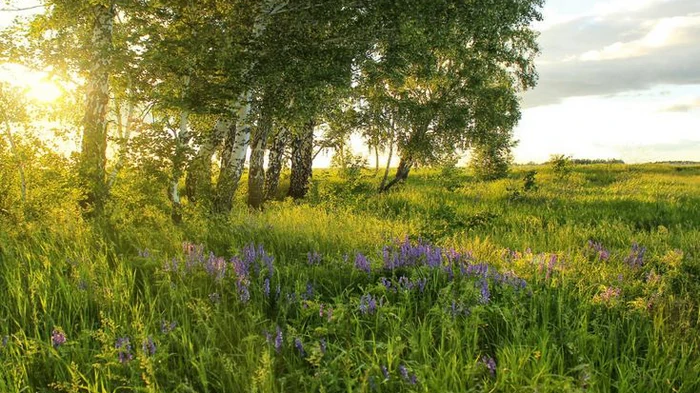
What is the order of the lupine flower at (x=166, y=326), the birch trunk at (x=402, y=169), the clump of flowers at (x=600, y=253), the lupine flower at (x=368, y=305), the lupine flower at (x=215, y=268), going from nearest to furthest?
1. the lupine flower at (x=166, y=326)
2. the lupine flower at (x=368, y=305)
3. the lupine flower at (x=215, y=268)
4. the clump of flowers at (x=600, y=253)
5. the birch trunk at (x=402, y=169)

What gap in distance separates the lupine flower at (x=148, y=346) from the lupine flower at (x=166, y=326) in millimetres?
176

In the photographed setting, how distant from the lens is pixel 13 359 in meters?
3.27

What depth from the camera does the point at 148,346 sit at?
3203 mm

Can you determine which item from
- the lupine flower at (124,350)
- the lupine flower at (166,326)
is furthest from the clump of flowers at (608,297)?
the lupine flower at (124,350)

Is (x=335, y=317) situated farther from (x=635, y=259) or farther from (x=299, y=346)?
(x=635, y=259)

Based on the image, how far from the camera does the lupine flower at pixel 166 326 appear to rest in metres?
3.39

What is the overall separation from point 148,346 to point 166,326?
30 cm

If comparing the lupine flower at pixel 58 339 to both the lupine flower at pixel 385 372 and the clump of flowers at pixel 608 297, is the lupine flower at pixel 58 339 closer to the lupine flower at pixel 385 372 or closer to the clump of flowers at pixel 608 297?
the lupine flower at pixel 385 372

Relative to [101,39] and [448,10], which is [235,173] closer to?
[101,39]

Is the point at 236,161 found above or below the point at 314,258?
above

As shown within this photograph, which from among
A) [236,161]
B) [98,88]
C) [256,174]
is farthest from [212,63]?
[256,174]

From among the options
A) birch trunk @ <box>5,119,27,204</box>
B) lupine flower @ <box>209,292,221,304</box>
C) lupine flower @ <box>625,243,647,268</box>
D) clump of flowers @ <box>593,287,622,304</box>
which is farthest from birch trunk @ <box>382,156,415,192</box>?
lupine flower @ <box>209,292,221,304</box>

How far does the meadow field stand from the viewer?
9.62 feet

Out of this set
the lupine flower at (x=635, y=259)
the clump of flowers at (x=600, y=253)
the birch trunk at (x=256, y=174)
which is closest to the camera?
the lupine flower at (x=635, y=259)
